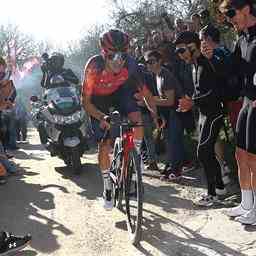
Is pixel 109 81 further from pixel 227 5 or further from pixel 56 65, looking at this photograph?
pixel 56 65

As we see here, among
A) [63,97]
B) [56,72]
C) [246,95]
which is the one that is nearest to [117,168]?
[246,95]

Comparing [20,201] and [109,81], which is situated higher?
[109,81]

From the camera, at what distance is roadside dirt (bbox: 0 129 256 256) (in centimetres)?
489

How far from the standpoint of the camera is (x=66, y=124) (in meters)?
9.02

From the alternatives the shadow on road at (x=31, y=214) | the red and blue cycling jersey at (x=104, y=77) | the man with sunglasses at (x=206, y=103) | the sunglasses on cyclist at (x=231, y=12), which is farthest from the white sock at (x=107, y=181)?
the sunglasses on cyclist at (x=231, y=12)

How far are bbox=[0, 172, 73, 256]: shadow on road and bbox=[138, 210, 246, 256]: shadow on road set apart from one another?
2.90 feet

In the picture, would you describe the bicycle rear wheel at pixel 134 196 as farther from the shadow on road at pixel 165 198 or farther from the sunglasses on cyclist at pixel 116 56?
the sunglasses on cyclist at pixel 116 56

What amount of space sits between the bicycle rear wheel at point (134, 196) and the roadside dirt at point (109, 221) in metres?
0.13

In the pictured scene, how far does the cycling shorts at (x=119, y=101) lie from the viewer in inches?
243

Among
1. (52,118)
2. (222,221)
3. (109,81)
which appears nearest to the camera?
(222,221)

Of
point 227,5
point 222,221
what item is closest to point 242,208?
point 222,221

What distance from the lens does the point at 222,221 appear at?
541 centimetres

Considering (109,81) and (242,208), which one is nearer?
(242,208)

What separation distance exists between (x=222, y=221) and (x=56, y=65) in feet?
18.0
